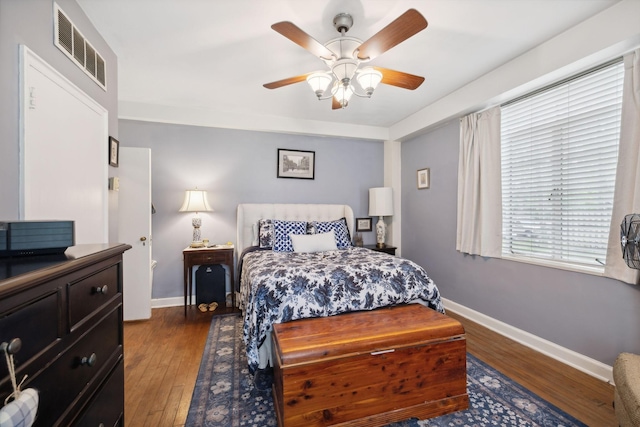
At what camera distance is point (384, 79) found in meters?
2.22

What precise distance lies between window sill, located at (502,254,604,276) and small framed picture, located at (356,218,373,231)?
Result: 2.06 meters

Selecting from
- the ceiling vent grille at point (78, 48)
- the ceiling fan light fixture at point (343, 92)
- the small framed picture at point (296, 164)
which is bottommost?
the small framed picture at point (296, 164)

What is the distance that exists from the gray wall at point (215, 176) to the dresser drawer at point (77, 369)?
8.77 feet

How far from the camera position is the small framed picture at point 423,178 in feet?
12.7

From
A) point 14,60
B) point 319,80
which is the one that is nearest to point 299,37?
point 319,80

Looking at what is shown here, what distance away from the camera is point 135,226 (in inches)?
123

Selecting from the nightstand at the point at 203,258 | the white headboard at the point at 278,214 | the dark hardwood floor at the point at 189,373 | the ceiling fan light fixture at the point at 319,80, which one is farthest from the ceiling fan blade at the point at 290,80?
the dark hardwood floor at the point at 189,373

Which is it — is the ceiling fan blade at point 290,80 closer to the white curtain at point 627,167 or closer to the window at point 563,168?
the window at point 563,168

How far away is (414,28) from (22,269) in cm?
200

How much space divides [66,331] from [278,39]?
2255mm

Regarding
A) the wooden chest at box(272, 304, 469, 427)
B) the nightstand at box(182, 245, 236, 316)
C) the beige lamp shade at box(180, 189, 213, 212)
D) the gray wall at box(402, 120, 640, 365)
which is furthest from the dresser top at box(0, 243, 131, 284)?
the gray wall at box(402, 120, 640, 365)

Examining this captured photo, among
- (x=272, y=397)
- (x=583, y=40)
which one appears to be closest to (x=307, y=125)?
(x=583, y=40)

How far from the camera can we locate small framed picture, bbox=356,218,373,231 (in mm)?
4514

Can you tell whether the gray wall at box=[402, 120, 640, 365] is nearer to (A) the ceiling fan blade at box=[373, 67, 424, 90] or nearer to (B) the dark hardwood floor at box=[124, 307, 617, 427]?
(B) the dark hardwood floor at box=[124, 307, 617, 427]
